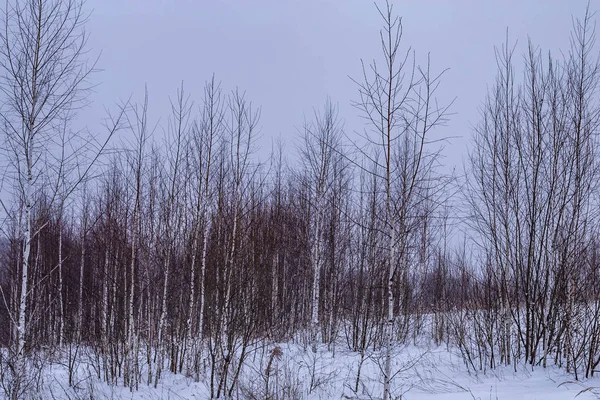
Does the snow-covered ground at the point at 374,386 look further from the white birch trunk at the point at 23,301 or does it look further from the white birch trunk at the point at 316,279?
the white birch trunk at the point at 316,279

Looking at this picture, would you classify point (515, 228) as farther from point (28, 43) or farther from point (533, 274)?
point (28, 43)

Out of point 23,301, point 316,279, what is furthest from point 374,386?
point 23,301

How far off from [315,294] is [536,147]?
8263 millimetres

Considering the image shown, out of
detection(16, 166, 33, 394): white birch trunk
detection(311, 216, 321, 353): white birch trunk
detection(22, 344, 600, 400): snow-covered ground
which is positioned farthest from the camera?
detection(311, 216, 321, 353): white birch trunk

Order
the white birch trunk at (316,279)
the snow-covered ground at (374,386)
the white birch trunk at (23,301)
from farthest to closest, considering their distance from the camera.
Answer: the white birch trunk at (316,279) < the snow-covered ground at (374,386) < the white birch trunk at (23,301)

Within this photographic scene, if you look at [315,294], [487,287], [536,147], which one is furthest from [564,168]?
[315,294]

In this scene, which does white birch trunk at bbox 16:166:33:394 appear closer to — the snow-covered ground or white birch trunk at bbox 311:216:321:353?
the snow-covered ground

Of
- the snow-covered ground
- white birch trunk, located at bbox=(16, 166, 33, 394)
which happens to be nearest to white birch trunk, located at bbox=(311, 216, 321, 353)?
the snow-covered ground

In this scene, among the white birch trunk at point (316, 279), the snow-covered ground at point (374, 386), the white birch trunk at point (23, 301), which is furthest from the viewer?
the white birch trunk at point (316, 279)

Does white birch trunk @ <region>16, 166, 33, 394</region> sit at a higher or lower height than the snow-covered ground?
higher

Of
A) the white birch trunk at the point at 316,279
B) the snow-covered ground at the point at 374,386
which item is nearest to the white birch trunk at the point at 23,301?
the snow-covered ground at the point at 374,386

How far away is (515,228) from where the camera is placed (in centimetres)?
905

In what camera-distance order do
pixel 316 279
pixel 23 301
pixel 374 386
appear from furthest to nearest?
pixel 316 279
pixel 374 386
pixel 23 301

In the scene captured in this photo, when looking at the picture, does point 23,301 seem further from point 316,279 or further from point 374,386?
point 316,279
